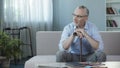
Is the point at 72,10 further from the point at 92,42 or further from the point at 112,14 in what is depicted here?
the point at 92,42

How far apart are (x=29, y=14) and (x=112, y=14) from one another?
1984mm

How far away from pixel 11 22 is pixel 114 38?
3341 mm

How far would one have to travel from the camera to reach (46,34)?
3488 mm

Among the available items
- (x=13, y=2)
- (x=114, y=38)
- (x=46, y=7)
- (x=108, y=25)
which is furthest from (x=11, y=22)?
(x=114, y=38)

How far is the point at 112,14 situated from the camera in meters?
5.94

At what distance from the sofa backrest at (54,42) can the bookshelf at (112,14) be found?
256 cm

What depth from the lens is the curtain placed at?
6172 mm

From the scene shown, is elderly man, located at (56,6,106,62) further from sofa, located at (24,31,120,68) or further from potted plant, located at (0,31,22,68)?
potted plant, located at (0,31,22,68)

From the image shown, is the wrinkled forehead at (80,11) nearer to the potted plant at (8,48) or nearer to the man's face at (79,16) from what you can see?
the man's face at (79,16)

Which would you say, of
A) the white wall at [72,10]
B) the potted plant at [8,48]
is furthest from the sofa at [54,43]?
the white wall at [72,10]

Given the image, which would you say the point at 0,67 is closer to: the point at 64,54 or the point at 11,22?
the point at 11,22

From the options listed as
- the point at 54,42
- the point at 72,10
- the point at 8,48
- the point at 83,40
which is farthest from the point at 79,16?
the point at 72,10

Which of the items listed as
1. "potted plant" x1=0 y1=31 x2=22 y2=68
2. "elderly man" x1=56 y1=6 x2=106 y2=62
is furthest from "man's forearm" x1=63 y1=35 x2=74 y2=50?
"potted plant" x1=0 y1=31 x2=22 y2=68

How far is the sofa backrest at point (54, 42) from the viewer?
3441 mm
